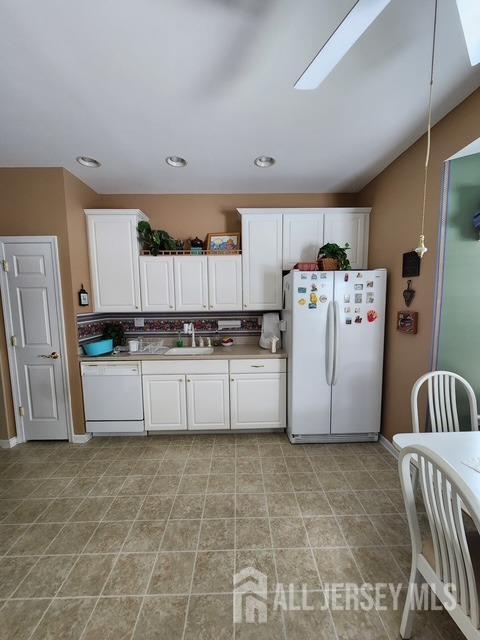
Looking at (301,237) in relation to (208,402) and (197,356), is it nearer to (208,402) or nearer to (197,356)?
(197,356)

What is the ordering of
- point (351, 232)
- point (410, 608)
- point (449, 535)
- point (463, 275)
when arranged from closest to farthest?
point (449, 535) → point (410, 608) → point (463, 275) → point (351, 232)

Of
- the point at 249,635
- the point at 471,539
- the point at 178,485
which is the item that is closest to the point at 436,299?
the point at 471,539

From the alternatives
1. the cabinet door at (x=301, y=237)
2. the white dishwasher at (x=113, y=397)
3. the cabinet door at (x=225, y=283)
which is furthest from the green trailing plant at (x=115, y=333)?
the cabinet door at (x=301, y=237)

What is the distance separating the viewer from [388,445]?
250 centimetres

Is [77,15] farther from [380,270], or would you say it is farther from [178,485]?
[178,485]

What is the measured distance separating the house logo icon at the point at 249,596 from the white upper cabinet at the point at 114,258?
2.38 m

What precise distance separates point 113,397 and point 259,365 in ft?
5.07

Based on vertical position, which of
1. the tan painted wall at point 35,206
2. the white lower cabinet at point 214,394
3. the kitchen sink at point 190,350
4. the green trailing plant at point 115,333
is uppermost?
the tan painted wall at point 35,206

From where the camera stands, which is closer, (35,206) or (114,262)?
(35,206)

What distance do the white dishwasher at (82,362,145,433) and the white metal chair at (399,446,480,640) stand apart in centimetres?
239

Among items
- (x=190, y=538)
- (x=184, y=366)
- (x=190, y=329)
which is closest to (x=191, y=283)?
(x=190, y=329)

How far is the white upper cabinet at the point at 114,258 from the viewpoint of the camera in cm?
270

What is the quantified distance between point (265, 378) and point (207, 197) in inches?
85.6

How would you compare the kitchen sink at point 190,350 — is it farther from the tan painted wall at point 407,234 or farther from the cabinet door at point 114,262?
the tan painted wall at point 407,234
